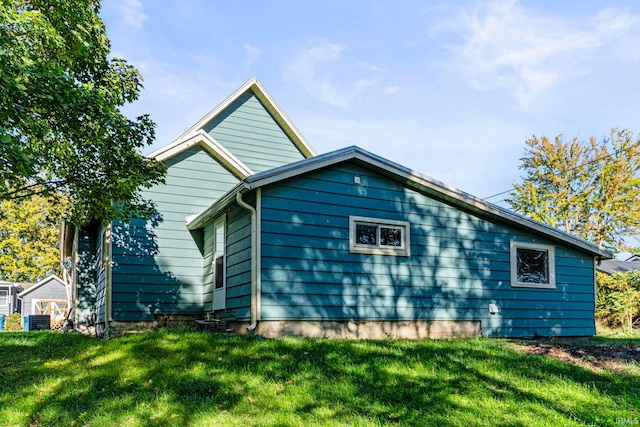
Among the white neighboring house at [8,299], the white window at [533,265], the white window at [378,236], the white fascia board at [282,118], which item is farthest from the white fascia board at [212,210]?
the white neighboring house at [8,299]

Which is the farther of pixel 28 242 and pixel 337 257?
pixel 28 242

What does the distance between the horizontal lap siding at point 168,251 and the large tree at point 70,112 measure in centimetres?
155

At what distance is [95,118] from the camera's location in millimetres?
9258

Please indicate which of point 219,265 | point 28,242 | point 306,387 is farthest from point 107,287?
point 28,242

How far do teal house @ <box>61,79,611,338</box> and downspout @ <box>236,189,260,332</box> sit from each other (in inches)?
0.8

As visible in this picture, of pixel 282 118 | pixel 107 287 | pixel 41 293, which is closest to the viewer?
pixel 107 287

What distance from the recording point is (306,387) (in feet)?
19.4

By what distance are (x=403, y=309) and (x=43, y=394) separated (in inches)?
253

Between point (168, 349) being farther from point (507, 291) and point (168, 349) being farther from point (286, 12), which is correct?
point (286, 12)

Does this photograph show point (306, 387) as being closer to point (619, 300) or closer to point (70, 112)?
point (70, 112)

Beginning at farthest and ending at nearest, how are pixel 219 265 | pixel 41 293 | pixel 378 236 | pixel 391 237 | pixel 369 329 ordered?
pixel 41 293
pixel 219 265
pixel 391 237
pixel 378 236
pixel 369 329

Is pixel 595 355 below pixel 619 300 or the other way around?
the other way around

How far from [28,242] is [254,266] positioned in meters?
36.7

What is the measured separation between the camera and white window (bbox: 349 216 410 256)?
1009 cm
